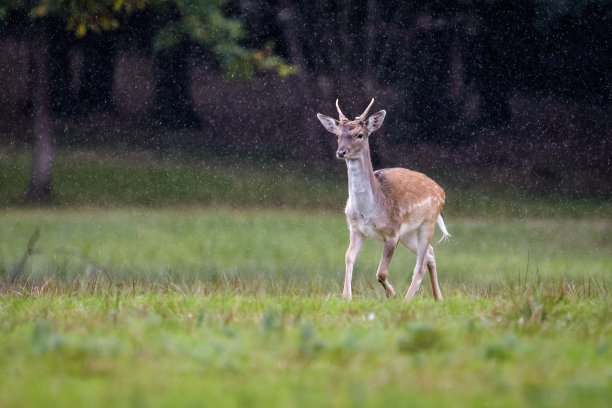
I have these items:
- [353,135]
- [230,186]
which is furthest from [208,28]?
[353,135]

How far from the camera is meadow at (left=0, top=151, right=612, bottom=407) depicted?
4.18 m

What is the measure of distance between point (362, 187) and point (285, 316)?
2929mm

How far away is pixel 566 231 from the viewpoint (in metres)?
14.6

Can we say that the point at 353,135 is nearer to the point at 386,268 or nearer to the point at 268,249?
the point at 386,268

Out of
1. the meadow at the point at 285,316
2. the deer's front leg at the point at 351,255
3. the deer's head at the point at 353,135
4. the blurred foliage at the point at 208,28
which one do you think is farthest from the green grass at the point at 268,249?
the blurred foliage at the point at 208,28

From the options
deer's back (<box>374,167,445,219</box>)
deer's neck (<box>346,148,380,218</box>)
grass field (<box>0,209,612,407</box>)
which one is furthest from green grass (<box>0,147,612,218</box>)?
deer's neck (<box>346,148,380,218</box>)

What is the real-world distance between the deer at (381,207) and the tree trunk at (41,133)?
30.5 feet

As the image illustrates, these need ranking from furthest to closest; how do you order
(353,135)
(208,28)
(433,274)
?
(208,28), (433,274), (353,135)

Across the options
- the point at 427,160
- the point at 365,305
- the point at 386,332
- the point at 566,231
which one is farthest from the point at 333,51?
the point at 386,332

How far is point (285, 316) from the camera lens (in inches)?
243

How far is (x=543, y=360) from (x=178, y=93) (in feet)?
66.4

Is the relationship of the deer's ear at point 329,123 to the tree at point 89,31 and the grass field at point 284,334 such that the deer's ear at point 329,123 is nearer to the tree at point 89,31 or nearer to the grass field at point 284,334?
the grass field at point 284,334

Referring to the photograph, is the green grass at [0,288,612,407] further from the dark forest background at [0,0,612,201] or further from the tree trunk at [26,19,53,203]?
the dark forest background at [0,0,612,201]

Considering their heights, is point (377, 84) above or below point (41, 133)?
above
